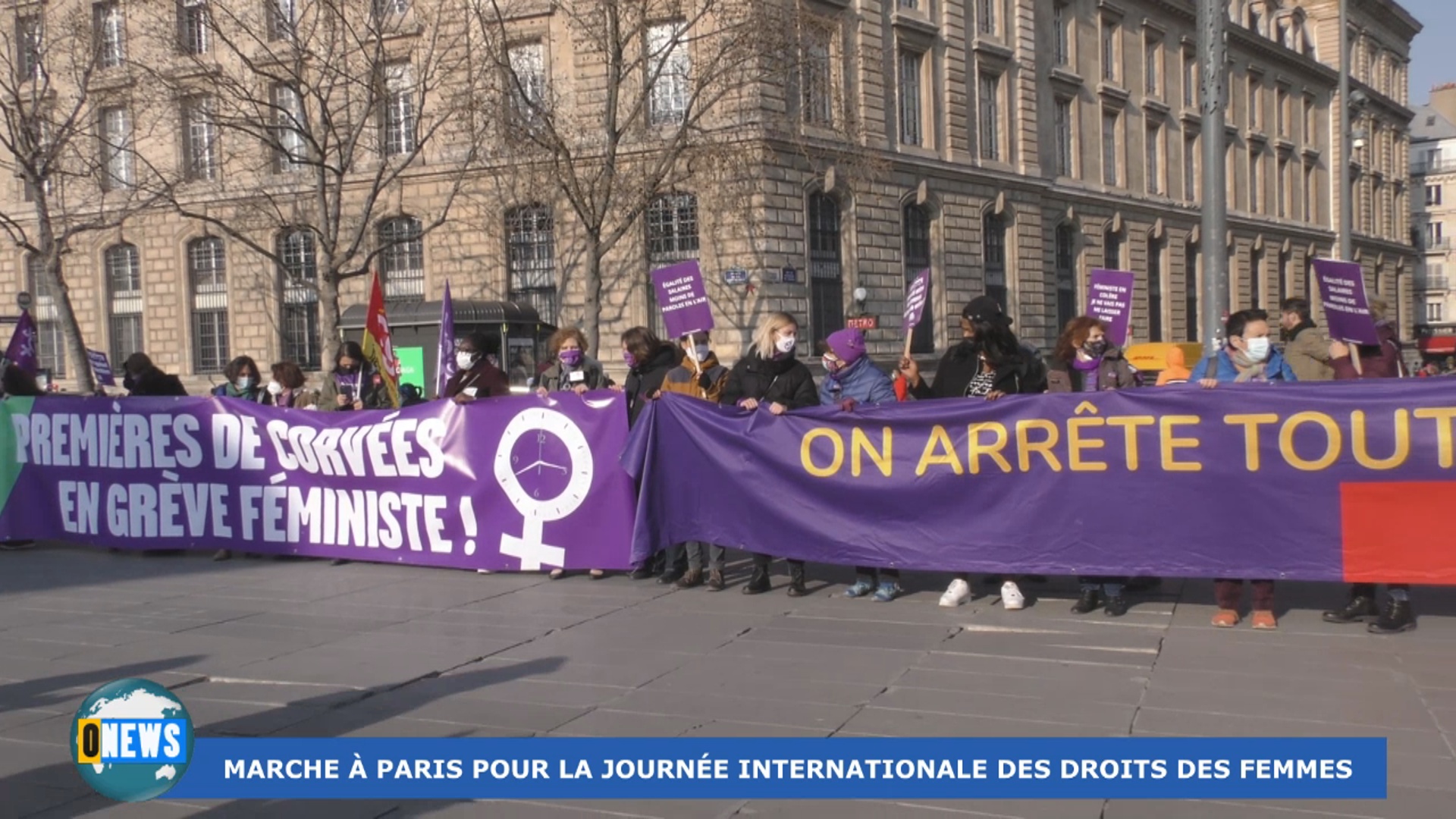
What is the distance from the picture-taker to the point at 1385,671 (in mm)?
6609

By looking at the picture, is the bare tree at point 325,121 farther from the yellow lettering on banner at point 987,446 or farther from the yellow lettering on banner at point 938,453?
the yellow lettering on banner at point 987,446

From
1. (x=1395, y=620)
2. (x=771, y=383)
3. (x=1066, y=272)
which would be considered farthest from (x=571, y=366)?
(x=1066, y=272)

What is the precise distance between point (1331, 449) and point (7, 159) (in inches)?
1470

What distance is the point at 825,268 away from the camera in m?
32.1

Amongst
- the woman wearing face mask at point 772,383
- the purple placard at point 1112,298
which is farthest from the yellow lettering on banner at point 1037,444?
the purple placard at point 1112,298

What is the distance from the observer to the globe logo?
3.90 meters

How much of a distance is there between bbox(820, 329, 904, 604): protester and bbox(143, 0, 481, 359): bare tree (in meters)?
16.1

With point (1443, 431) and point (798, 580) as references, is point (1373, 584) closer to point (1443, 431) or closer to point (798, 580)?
point (1443, 431)

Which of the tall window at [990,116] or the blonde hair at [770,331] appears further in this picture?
the tall window at [990,116]

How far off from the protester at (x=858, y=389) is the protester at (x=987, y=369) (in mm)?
360

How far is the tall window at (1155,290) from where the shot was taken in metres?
48.4

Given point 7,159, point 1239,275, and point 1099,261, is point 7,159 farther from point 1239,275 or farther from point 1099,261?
point 1239,275

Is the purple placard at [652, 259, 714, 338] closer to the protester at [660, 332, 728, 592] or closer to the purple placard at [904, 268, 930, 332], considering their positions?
the protester at [660, 332, 728, 592]

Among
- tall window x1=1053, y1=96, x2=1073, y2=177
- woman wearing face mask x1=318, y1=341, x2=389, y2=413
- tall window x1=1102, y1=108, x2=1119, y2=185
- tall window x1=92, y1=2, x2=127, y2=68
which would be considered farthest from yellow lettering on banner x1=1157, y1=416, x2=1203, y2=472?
tall window x1=1102, y1=108, x2=1119, y2=185
